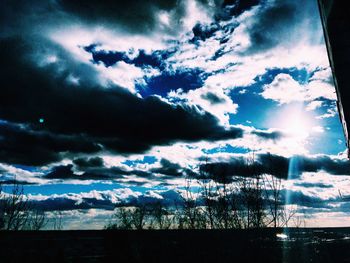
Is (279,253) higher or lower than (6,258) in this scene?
lower

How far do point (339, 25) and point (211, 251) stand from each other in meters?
13.1

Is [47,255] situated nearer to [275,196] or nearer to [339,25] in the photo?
[339,25]

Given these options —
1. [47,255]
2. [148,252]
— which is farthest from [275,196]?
[47,255]

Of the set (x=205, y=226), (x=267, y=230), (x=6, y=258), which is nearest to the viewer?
(x=6, y=258)

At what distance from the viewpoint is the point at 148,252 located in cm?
1219

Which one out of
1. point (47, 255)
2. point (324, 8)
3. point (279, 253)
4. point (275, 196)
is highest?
point (324, 8)

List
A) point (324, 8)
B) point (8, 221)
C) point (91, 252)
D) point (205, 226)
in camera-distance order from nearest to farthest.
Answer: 1. point (324, 8)
2. point (91, 252)
3. point (205, 226)
4. point (8, 221)

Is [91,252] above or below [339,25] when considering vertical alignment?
below

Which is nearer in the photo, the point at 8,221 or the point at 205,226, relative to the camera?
the point at 205,226

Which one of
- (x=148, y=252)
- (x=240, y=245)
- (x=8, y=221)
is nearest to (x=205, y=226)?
(x=240, y=245)

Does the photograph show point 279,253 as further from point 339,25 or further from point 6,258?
point 339,25

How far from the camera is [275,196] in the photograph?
19484 millimetres

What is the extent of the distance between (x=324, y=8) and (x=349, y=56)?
26.2 inches

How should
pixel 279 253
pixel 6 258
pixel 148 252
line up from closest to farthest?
pixel 6 258
pixel 148 252
pixel 279 253
